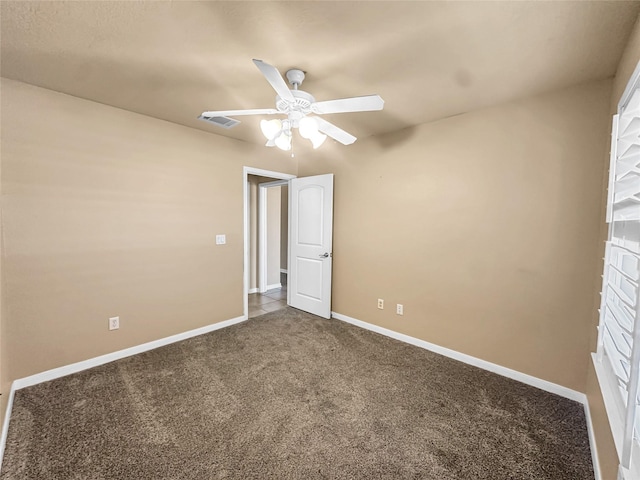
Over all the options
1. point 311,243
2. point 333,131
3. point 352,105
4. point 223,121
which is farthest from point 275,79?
point 311,243

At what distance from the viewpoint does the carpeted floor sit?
154 centimetres

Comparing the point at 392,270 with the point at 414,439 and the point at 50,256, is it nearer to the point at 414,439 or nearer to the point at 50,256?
the point at 414,439

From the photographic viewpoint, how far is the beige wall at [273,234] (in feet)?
18.0

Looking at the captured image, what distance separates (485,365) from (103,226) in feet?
12.4

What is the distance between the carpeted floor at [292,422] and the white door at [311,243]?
1236 millimetres

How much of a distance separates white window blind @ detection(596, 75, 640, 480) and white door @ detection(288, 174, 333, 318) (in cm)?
265

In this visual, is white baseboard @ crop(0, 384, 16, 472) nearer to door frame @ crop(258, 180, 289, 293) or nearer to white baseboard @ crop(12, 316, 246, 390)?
white baseboard @ crop(12, 316, 246, 390)

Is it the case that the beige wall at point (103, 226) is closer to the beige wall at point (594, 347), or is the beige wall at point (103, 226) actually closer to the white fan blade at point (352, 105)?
the white fan blade at point (352, 105)

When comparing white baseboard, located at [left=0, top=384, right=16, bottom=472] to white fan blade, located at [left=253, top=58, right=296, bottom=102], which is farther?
white baseboard, located at [left=0, top=384, right=16, bottom=472]

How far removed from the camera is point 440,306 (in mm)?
2877

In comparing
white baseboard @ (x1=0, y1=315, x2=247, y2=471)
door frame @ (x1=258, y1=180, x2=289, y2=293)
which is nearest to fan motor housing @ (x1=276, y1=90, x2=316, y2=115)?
white baseboard @ (x1=0, y1=315, x2=247, y2=471)

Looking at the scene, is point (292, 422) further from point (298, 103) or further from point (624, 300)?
point (298, 103)

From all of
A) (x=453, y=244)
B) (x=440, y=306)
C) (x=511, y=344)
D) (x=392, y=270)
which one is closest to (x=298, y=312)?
(x=392, y=270)

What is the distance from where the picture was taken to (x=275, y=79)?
148 centimetres
